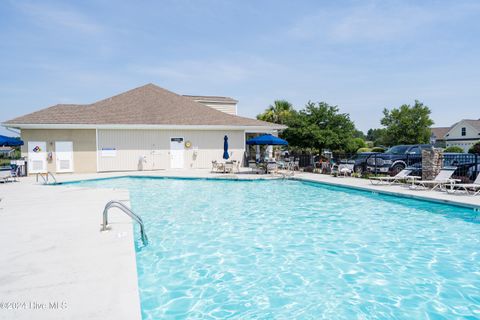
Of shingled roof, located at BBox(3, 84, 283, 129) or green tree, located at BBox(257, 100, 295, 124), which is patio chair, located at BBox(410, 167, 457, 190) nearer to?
shingled roof, located at BBox(3, 84, 283, 129)

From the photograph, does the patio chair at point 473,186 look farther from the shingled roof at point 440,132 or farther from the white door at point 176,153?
the shingled roof at point 440,132

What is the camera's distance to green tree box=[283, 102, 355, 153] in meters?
23.0

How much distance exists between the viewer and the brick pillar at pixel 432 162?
13.1 meters

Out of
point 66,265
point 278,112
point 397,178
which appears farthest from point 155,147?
point 278,112

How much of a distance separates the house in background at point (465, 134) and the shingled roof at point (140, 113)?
35346 millimetres

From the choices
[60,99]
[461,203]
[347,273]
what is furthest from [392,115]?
[347,273]

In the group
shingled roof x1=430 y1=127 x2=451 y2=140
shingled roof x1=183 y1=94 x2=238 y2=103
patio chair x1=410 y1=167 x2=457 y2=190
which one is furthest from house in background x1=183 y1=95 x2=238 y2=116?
shingled roof x1=430 y1=127 x2=451 y2=140

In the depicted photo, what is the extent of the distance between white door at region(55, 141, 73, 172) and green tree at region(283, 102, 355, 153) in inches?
617

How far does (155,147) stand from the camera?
897 inches

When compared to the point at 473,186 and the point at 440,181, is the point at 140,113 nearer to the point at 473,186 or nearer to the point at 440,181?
the point at 440,181

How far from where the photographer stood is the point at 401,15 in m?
14.1

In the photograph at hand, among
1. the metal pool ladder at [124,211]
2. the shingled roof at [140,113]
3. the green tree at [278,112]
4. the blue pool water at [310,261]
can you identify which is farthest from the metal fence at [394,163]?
the green tree at [278,112]

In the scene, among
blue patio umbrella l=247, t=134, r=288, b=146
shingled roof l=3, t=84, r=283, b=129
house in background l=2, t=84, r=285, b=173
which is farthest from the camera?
shingled roof l=3, t=84, r=283, b=129

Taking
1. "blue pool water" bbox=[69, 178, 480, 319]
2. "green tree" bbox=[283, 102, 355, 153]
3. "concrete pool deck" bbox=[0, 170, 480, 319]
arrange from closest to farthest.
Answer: "concrete pool deck" bbox=[0, 170, 480, 319] < "blue pool water" bbox=[69, 178, 480, 319] < "green tree" bbox=[283, 102, 355, 153]
